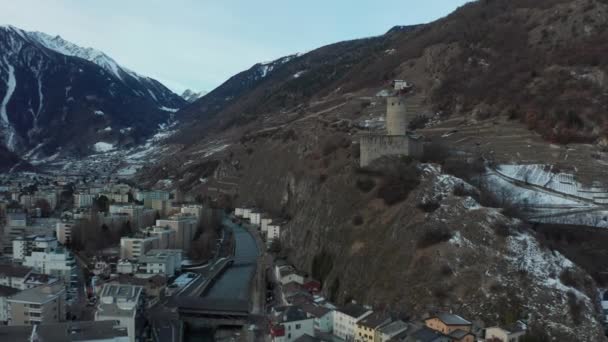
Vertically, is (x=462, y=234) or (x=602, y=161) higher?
(x=602, y=161)

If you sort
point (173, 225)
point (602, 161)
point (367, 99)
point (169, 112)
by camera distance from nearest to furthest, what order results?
1. point (602, 161)
2. point (173, 225)
3. point (367, 99)
4. point (169, 112)

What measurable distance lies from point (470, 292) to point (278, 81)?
90.2m

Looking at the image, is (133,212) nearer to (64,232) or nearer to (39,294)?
(64,232)

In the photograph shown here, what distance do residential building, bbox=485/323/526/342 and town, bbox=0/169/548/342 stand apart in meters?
0.04

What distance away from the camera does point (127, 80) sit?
7672 inches

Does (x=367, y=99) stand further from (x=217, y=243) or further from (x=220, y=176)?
(x=217, y=243)

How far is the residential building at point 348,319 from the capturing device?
727 inches

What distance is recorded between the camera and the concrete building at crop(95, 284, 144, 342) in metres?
18.6

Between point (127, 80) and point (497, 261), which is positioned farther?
point (127, 80)

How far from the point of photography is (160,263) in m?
27.4

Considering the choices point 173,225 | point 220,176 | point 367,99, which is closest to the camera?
point 173,225

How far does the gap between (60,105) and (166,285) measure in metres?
129

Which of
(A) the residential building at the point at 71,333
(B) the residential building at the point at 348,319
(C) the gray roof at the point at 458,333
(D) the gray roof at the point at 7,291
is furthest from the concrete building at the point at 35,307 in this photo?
(C) the gray roof at the point at 458,333

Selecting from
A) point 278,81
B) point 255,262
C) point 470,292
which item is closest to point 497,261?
point 470,292
